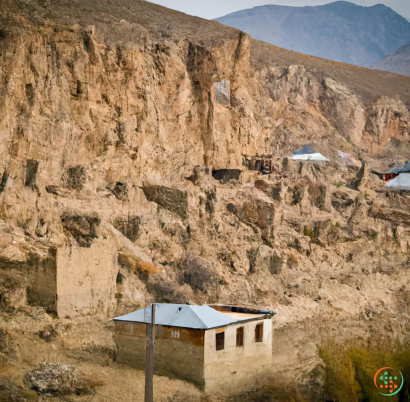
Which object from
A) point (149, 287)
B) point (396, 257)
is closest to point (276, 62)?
point (396, 257)

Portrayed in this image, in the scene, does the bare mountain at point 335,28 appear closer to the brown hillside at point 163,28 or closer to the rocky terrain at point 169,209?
the brown hillside at point 163,28

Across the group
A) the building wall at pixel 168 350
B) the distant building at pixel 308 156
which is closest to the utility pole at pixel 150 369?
the building wall at pixel 168 350

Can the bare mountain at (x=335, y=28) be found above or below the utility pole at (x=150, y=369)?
above

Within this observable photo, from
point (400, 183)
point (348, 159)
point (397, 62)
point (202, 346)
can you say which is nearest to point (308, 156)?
point (348, 159)

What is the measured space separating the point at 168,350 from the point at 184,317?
1164mm

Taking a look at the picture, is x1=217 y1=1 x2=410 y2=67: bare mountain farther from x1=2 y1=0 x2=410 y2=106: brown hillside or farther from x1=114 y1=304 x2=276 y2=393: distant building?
x1=114 y1=304 x2=276 y2=393: distant building

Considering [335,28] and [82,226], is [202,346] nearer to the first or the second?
[82,226]

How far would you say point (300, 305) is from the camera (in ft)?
118

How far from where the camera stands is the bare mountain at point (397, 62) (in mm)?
81250

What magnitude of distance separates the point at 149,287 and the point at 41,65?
10232 millimetres

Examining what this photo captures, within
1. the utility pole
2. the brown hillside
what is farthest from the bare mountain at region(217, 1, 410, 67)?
the utility pole

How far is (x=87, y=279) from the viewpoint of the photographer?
92.4 ft

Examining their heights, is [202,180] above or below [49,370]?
above

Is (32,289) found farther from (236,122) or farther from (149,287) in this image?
(236,122)
